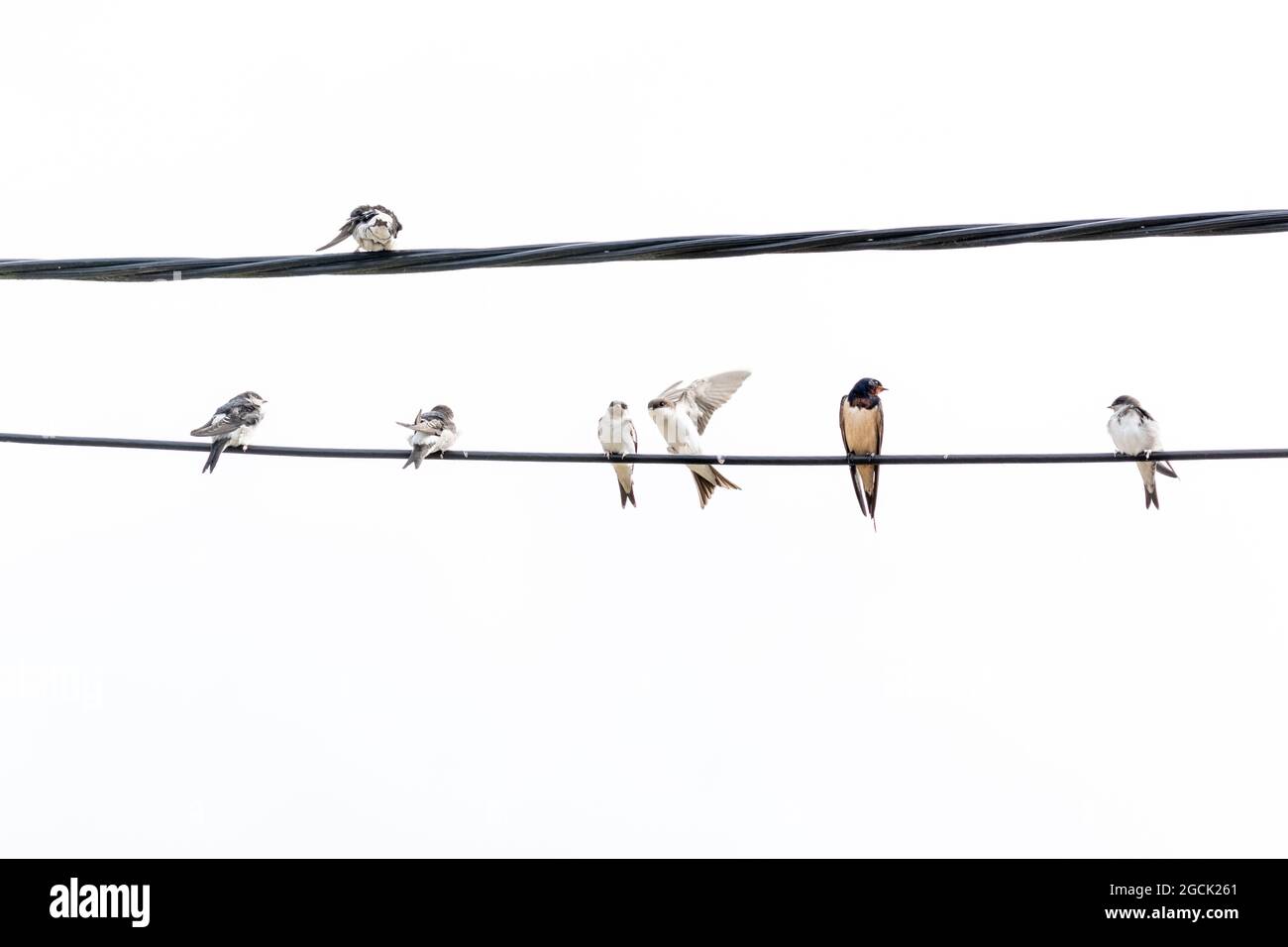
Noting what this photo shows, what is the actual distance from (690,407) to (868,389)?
108cm

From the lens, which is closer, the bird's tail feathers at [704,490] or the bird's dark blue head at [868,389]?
the bird's tail feathers at [704,490]

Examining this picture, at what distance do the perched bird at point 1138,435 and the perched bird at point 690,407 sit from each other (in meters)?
2.53

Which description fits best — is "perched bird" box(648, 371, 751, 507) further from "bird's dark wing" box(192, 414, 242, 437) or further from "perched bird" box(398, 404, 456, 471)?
"bird's dark wing" box(192, 414, 242, 437)

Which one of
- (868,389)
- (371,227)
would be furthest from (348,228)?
(868,389)

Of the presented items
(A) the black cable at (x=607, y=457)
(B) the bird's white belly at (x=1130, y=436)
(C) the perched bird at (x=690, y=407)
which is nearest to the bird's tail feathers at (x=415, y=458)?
(A) the black cable at (x=607, y=457)

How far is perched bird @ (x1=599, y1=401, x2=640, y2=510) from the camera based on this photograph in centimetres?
1001

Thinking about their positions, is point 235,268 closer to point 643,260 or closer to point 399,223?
point 643,260

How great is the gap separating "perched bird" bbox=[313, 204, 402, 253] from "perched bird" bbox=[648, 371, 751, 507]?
2.15m

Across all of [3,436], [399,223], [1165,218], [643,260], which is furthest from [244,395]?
[1165,218]

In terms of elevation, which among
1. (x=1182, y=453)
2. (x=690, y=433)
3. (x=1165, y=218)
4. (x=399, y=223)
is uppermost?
(x=399, y=223)

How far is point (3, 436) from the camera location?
6695mm

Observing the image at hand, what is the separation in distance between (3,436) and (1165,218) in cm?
424

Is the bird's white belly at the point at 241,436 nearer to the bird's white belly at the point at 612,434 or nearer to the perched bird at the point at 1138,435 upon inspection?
the bird's white belly at the point at 612,434

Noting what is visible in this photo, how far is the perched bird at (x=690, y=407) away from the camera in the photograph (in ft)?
34.6
